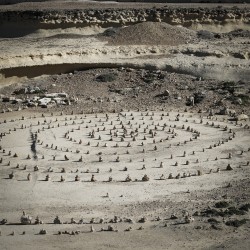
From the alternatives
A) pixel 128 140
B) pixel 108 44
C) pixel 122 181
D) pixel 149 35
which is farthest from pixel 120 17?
pixel 122 181

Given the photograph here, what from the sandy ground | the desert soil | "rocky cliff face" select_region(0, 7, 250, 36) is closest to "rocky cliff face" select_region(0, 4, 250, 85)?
"rocky cliff face" select_region(0, 7, 250, 36)

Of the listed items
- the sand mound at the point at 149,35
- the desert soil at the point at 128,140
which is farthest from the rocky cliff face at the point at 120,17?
the sand mound at the point at 149,35

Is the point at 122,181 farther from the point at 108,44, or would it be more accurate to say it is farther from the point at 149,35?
the point at 149,35

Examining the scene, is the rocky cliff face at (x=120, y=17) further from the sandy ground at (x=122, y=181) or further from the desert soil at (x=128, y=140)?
the sandy ground at (x=122, y=181)

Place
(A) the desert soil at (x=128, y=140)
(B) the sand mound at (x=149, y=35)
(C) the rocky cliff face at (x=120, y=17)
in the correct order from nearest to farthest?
(A) the desert soil at (x=128, y=140) < (B) the sand mound at (x=149, y=35) < (C) the rocky cliff face at (x=120, y=17)

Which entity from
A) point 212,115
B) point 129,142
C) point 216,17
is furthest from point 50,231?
point 216,17

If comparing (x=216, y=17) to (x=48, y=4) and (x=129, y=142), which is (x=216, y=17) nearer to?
(x=48, y=4)

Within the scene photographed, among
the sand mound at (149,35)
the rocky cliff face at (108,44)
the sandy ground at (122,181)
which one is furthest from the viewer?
the sand mound at (149,35)

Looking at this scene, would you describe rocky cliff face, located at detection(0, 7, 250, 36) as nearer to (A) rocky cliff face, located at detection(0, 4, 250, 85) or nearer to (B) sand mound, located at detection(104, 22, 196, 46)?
(A) rocky cliff face, located at detection(0, 4, 250, 85)
